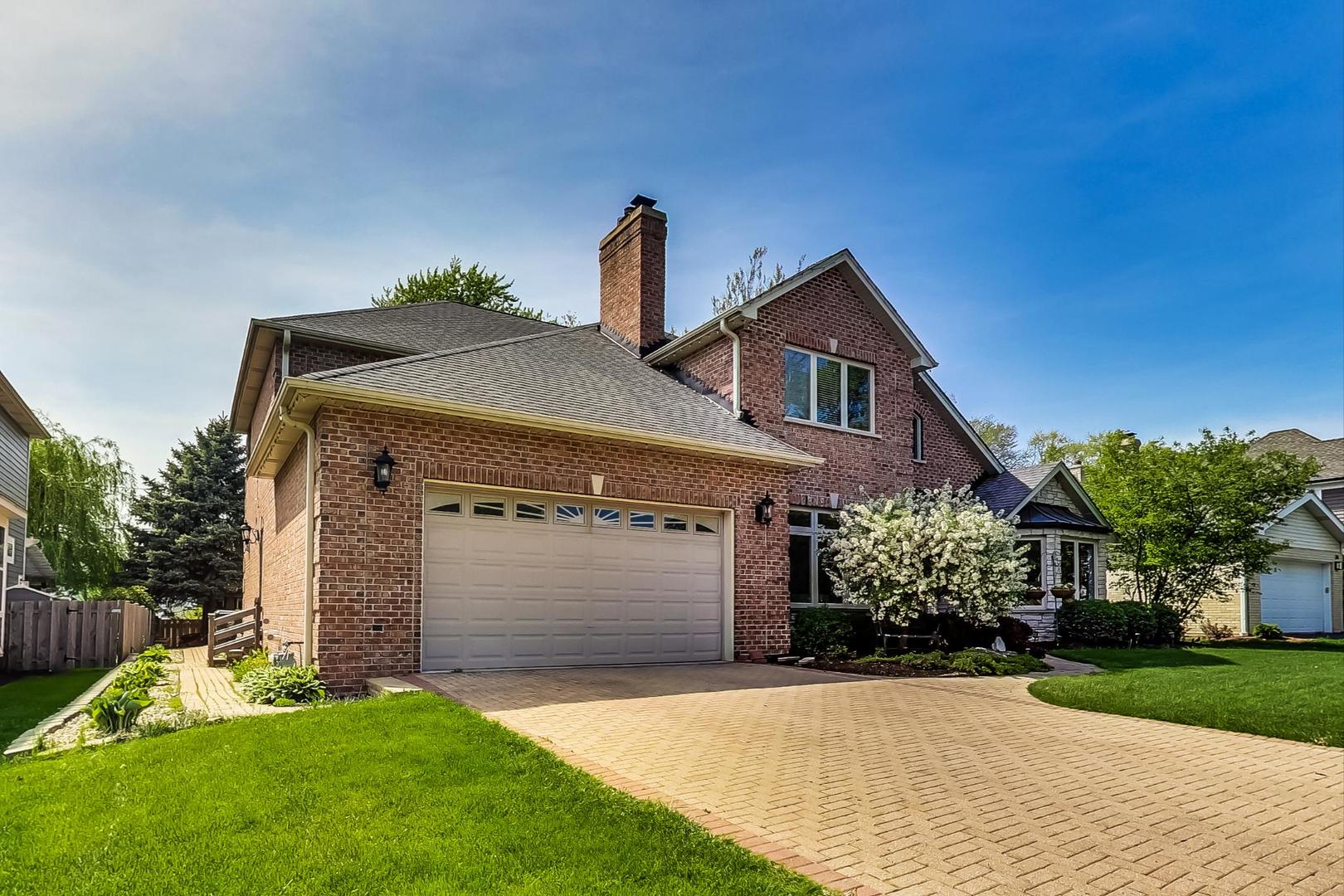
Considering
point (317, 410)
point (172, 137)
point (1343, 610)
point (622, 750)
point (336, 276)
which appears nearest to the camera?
point (622, 750)

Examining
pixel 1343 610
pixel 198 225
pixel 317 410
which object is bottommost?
pixel 1343 610

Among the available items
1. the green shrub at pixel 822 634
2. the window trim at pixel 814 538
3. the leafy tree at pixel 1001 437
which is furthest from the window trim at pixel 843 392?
the leafy tree at pixel 1001 437

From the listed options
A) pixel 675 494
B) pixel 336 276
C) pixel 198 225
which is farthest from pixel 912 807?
pixel 336 276

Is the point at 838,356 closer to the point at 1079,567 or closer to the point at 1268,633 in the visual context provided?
the point at 1079,567

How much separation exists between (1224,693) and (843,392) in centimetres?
813

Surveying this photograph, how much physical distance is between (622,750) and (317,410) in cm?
585

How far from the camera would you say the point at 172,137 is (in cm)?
1030

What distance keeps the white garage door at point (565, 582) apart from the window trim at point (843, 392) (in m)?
4.05

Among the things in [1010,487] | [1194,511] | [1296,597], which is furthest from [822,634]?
[1296,597]

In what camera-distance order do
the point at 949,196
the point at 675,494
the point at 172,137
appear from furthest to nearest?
1. the point at 949,196
2. the point at 675,494
3. the point at 172,137

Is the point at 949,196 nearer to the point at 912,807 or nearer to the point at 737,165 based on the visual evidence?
the point at 737,165

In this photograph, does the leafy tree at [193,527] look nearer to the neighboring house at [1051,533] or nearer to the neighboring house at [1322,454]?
the neighboring house at [1051,533]

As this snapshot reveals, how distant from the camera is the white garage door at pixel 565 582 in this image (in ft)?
32.8

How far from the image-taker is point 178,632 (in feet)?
67.2
